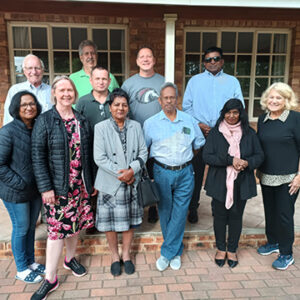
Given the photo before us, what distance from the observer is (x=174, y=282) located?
2674 millimetres

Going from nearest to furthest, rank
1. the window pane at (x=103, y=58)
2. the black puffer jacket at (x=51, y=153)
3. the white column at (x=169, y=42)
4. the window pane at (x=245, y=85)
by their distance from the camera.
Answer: the black puffer jacket at (x=51, y=153) < the white column at (x=169, y=42) < the window pane at (x=103, y=58) < the window pane at (x=245, y=85)

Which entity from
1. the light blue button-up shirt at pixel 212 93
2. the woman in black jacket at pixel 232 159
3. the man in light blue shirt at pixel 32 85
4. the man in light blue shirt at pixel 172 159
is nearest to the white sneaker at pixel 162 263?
the man in light blue shirt at pixel 172 159

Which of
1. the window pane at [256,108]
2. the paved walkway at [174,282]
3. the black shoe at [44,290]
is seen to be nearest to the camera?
the black shoe at [44,290]

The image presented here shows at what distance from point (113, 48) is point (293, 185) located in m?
3.94

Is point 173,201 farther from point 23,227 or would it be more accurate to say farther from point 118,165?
point 23,227

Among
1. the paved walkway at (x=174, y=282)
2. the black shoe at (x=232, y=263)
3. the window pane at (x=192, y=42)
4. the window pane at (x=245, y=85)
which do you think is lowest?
the paved walkway at (x=174, y=282)

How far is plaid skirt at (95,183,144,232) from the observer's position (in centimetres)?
256

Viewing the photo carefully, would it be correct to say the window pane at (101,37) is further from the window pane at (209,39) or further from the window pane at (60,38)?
the window pane at (209,39)

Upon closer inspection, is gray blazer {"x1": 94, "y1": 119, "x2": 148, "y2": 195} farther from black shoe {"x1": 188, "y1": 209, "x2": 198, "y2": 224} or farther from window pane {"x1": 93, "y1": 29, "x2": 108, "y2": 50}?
window pane {"x1": 93, "y1": 29, "x2": 108, "y2": 50}

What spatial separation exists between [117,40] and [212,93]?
2.82 metres

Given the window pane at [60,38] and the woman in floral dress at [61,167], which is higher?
the window pane at [60,38]

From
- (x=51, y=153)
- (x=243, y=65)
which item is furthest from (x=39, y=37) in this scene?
(x=243, y=65)

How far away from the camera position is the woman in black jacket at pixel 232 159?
8.55 feet

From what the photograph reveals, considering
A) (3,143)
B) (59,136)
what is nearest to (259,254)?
(59,136)
